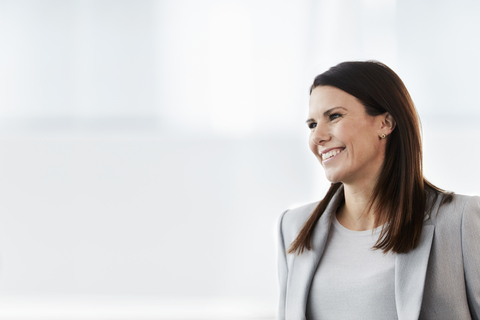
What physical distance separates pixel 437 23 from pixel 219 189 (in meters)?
1.24

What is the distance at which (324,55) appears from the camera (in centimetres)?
203

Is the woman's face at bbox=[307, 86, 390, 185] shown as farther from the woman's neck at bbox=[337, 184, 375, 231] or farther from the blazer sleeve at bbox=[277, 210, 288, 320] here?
the blazer sleeve at bbox=[277, 210, 288, 320]

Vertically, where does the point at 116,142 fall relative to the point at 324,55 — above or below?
below

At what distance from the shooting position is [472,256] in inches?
43.3

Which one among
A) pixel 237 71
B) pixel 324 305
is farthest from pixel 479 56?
pixel 324 305

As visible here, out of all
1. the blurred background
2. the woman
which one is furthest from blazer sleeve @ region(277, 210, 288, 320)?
the blurred background

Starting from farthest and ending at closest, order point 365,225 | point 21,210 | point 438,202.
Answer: point 21,210 < point 365,225 < point 438,202

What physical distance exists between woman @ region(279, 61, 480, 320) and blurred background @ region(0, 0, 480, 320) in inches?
23.6

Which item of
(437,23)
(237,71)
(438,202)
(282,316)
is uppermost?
(437,23)

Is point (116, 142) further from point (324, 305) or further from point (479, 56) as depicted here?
point (479, 56)

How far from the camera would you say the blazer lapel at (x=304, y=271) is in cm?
133

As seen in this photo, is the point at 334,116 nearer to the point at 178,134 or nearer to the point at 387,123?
the point at 387,123

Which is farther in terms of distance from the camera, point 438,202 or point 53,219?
point 53,219

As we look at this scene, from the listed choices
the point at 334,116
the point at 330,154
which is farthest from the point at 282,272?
the point at 334,116
